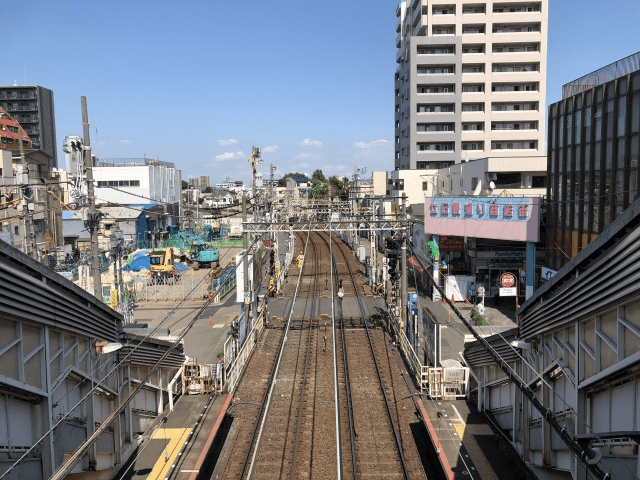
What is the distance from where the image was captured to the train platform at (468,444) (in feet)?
33.8

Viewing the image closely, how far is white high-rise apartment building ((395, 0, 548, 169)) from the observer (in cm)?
4584

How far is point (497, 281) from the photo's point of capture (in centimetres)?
2764

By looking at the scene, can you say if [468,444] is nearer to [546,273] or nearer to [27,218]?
[546,273]

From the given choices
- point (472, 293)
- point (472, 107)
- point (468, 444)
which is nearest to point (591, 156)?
point (472, 293)

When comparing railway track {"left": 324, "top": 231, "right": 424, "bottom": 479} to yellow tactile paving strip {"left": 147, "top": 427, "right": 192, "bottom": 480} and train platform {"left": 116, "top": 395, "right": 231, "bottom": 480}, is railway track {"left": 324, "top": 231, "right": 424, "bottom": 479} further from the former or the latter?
yellow tactile paving strip {"left": 147, "top": 427, "right": 192, "bottom": 480}

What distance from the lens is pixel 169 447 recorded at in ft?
36.8

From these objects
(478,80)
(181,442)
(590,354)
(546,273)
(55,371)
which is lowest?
(181,442)

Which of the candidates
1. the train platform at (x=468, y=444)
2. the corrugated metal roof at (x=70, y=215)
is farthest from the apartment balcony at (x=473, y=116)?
the train platform at (x=468, y=444)

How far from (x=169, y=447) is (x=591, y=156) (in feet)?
57.3

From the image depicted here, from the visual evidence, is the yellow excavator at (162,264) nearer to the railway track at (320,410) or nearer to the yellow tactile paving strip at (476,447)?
the railway track at (320,410)

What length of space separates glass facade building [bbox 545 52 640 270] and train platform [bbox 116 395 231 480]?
555 inches

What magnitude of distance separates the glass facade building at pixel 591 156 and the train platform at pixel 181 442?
555 inches

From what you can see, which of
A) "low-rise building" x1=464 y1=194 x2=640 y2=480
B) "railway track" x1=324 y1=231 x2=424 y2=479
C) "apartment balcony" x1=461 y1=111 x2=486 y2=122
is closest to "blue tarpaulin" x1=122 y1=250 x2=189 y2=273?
"railway track" x1=324 y1=231 x2=424 y2=479

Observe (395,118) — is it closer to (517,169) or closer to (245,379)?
(517,169)
